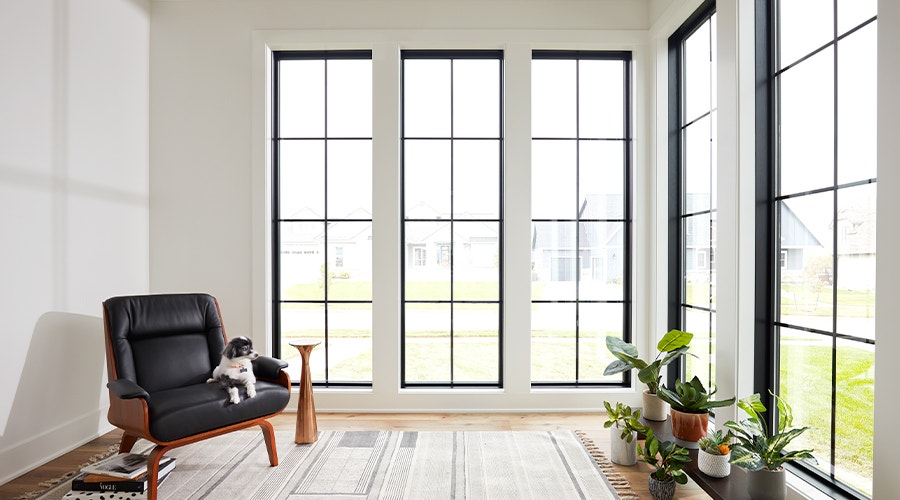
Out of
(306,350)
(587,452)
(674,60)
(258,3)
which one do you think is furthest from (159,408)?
(674,60)

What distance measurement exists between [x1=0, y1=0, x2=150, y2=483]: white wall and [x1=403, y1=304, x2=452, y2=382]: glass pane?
2031 millimetres

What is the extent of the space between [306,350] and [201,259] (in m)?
1.28

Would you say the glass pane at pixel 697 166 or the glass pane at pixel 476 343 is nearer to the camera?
the glass pane at pixel 697 166

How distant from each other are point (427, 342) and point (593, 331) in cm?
128

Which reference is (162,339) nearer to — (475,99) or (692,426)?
(475,99)

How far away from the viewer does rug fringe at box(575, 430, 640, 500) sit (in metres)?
2.46

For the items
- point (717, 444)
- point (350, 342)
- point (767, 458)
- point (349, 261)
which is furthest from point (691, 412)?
point (349, 261)

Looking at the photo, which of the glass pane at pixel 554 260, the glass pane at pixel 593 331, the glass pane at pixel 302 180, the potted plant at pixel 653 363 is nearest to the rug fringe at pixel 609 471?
the potted plant at pixel 653 363

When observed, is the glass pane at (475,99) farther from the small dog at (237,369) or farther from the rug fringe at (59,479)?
the rug fringe at (59,479)

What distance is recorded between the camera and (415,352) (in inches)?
154

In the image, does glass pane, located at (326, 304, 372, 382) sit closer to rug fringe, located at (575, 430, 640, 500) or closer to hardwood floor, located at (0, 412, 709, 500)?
hardwood floor, located at (0, 412, 709, 500)

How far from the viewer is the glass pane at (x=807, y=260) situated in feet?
7.09

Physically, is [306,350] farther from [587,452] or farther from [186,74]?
[186,74]

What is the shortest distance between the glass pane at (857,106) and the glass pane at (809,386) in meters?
0.73
